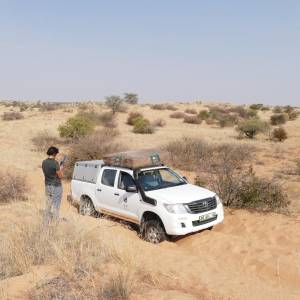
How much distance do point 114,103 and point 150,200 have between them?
→ 3927cm

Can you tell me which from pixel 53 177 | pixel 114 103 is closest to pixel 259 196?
pixel 53 177

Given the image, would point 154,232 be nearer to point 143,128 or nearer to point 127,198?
point 127,198

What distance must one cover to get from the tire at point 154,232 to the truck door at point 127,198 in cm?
41

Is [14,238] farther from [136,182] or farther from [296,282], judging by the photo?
Result: [296,282]

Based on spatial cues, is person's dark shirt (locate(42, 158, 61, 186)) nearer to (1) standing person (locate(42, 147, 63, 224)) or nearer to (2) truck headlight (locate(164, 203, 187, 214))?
(1) standing person (locate(42, 147, 63, 224))

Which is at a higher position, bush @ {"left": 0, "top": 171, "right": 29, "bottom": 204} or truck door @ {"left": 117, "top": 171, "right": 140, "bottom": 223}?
truck door @ {"left": 117, "top": 171, "right": 140, "bottom": 223}

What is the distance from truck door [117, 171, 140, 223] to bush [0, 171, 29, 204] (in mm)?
3702

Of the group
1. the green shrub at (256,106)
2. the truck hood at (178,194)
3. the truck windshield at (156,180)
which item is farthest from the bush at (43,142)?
the green shrub at (256,106)

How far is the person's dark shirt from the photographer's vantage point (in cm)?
903

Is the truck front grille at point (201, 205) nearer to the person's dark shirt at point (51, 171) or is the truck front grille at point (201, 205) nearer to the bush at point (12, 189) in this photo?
→ the person's dark shirt at point (51, 171)

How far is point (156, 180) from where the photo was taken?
31.8ft

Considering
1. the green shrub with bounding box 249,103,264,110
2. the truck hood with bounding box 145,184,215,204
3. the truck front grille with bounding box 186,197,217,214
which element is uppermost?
the truck hood with bounding box 145,184,215,204

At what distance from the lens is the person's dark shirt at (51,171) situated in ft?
29.6

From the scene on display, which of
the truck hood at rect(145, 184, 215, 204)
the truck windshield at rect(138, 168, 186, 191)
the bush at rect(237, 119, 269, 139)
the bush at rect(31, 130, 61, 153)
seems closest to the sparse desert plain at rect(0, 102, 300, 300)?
the truck hood at rect(145, 184, 215, 204)
